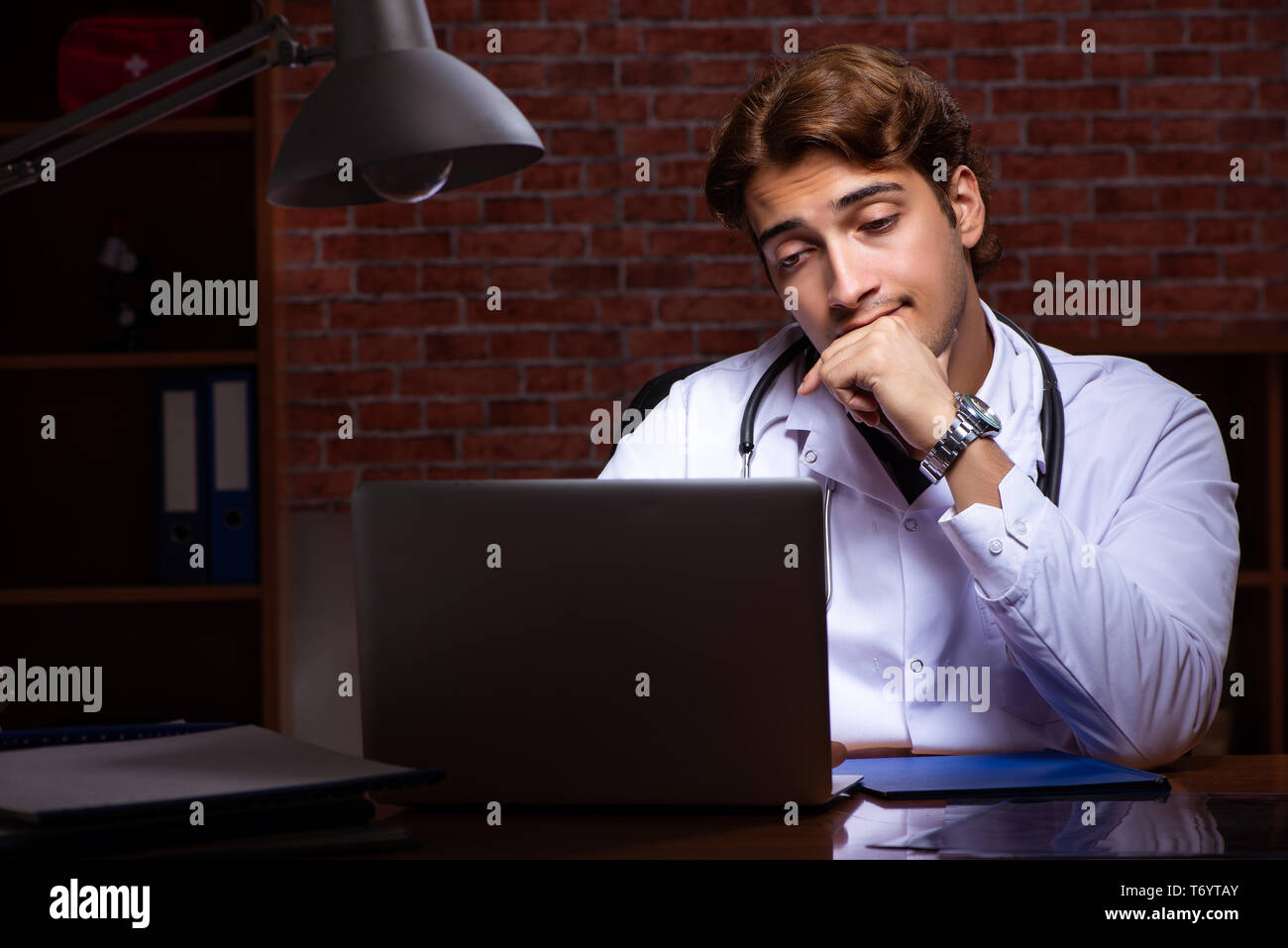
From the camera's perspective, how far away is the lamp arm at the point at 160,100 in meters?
0.93

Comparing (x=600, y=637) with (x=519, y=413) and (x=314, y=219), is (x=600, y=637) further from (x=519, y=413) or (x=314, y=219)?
(x=314, y=219)

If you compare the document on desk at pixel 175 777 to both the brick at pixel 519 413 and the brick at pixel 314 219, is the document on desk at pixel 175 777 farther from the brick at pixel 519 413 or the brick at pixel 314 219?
the brick at pixel 314 219

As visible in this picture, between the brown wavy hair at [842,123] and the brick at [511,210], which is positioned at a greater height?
the brick at [511,210]

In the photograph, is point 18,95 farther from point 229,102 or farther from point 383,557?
point 383,557

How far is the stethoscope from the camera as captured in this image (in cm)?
131

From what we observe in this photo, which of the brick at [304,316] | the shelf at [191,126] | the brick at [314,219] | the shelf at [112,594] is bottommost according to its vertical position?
the shelf at [112,594]

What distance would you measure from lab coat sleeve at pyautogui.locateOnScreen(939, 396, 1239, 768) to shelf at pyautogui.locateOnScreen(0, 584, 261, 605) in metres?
1.64

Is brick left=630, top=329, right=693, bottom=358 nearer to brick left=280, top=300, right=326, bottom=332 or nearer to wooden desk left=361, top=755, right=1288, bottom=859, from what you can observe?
brick left=280, top=300, right=326, bottom=332

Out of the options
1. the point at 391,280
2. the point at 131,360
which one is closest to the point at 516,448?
the point at 391,280

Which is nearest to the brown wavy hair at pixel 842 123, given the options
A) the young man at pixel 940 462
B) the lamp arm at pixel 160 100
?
the young man at pixel 940 462

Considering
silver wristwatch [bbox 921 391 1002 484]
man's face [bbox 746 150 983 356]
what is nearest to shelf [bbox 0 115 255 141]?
man's face [bbox 746 150 983 356]

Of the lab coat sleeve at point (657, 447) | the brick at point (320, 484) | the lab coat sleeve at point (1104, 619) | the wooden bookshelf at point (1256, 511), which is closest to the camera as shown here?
the lab coat sleeve at point (1104, 619)

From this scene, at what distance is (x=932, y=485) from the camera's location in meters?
1.33
